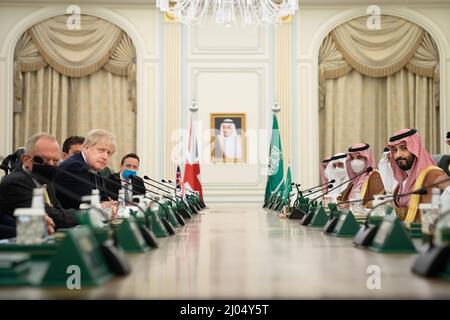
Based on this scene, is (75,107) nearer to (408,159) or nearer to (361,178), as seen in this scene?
(361,178)

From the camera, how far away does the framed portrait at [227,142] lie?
9.22 m

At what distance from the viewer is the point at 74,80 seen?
30.4 ft

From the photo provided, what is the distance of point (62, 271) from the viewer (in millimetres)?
1343

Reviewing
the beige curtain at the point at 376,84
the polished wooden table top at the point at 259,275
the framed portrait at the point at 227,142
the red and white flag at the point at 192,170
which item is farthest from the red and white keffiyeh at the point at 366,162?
the polished wooden table top at the point at 259,275

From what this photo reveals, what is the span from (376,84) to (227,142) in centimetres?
249

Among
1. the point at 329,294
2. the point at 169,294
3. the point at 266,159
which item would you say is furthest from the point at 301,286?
the point at 266,159

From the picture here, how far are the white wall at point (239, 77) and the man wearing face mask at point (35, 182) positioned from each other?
16.8 feet

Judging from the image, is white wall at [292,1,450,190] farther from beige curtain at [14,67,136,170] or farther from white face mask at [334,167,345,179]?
beige curtain at [14,67,136,170]

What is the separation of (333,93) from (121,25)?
3387 mm

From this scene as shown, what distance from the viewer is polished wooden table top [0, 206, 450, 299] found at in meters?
1.27

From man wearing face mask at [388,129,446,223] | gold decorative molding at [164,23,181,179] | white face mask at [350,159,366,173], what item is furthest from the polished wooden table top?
gold decorative molding at [164,23,181,179]

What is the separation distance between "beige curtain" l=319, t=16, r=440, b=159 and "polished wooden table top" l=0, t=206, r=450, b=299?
7112 millimetres

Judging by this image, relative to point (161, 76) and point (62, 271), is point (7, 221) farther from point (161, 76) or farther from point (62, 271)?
point (161, 76)

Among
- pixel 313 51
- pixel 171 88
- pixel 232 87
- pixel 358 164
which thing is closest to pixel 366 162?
pixel 358 164
